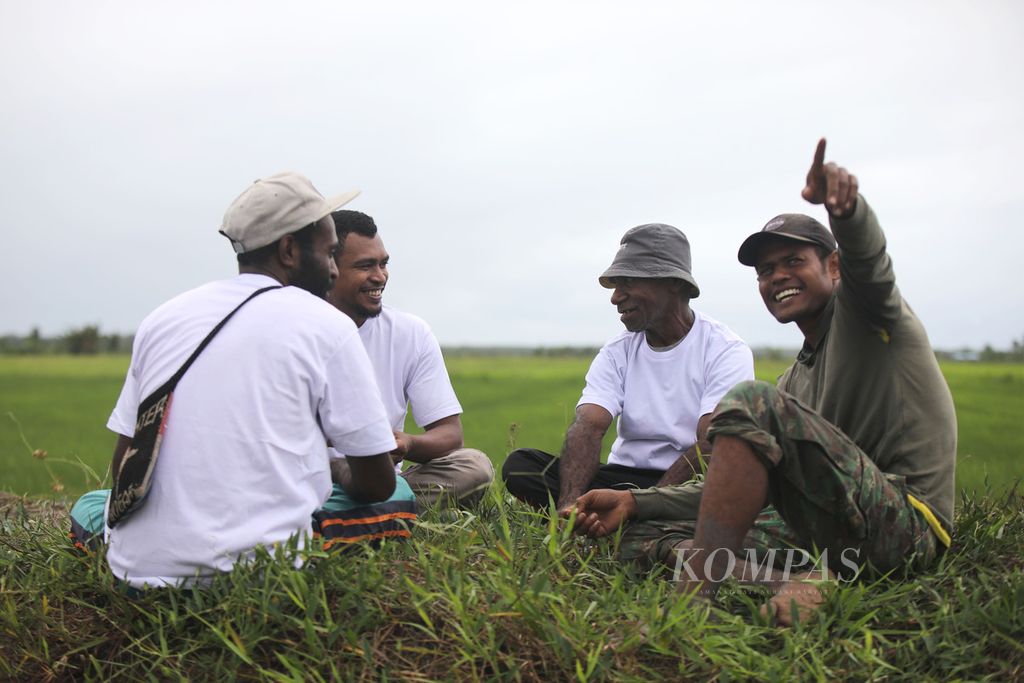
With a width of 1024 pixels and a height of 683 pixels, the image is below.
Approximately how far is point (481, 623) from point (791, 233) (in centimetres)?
180

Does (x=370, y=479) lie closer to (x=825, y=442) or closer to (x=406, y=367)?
(x=825, y=442)

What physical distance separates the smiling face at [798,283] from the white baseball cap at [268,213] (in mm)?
1656

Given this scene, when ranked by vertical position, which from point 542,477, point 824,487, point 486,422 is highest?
point 824,487

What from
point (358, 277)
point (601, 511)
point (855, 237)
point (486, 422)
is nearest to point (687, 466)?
point (601, 511)

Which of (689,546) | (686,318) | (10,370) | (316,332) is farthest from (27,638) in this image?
(10,370)

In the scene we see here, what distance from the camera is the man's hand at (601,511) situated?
310 centimetres

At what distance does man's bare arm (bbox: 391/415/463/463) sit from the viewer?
3.88 meters

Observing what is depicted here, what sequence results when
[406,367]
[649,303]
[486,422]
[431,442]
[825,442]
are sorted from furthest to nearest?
[486,422], [406,367], [649,303], [431,442], [825,442]

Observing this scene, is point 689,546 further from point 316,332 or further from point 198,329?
point 198,329

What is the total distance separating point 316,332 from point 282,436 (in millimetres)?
316

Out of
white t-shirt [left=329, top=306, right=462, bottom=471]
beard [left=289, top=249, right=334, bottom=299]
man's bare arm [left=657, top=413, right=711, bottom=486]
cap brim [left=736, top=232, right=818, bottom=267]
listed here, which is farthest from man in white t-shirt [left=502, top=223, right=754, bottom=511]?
beard [left=289, top=249, right=334, bottom=299]

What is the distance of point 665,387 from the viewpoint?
13.9 ft

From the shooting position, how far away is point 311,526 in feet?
9.00

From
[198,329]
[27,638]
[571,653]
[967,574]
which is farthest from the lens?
[967,574]
